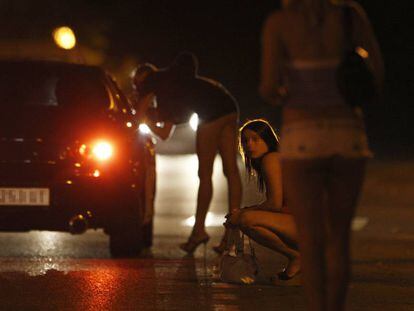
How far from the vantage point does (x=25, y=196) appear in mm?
9836

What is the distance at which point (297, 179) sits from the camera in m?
5.86

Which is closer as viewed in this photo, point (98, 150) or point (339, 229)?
point (339, 229)

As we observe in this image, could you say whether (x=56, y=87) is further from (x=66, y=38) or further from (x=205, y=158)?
(x=66, y=38)

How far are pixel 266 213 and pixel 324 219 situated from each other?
275cm

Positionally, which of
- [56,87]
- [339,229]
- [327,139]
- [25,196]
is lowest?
[25,196]

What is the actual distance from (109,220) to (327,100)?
449 centimetres

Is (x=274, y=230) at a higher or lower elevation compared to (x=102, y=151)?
lower

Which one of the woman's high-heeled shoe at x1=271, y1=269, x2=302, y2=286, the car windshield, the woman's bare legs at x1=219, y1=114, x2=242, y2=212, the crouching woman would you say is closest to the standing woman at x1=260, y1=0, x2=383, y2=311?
the crouching woman

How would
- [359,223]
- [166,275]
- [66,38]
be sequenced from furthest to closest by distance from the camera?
[66,38], [359,223], [166,275]

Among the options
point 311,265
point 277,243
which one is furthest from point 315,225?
point 277,243

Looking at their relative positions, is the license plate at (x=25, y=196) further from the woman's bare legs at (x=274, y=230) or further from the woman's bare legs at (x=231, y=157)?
the woman's bare legs at (x=231, y=157)

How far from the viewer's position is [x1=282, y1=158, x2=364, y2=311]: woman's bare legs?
19.1ft

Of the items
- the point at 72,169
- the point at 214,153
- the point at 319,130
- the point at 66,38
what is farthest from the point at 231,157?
the point at 66,38

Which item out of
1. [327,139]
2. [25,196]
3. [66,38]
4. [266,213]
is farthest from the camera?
[66,38]
